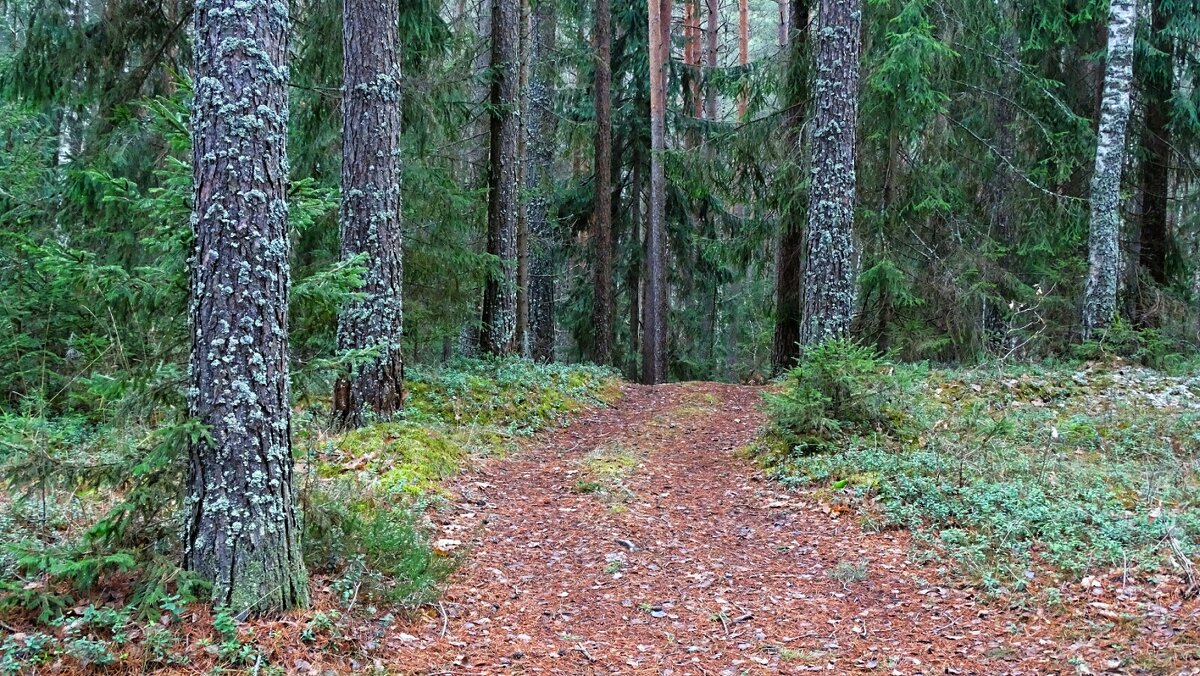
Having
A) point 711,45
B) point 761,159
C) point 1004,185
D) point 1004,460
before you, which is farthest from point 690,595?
point 711,45

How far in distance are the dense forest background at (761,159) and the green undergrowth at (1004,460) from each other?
2.29 m

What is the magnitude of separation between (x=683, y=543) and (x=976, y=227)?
10.8 m

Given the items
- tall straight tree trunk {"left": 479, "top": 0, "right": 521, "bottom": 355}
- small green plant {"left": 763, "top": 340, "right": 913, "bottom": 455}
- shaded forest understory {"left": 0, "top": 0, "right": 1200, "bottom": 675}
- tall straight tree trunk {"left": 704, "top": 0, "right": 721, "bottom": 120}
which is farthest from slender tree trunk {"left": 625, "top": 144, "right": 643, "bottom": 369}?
small green plant {"left": 763, "top": 340, "right": 913, "bottom": 455}

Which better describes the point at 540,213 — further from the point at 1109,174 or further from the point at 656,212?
the point at 1109,174

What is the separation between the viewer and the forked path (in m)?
4.16

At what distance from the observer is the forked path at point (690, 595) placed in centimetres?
416

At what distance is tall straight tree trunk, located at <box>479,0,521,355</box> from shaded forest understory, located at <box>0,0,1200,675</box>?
0.09 m

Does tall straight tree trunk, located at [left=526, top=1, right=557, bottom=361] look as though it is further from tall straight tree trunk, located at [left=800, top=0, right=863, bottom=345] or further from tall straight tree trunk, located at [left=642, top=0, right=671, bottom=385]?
tall straight tree trunk, located at [left=800, top=0, right=863, bottom=345]

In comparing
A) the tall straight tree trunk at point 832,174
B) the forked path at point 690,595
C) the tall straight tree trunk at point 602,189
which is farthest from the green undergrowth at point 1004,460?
the tall straight tree trunk at point 602,189

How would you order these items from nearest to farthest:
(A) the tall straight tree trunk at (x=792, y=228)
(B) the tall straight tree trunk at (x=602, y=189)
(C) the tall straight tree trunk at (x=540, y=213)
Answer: (A) the tall straight tree trunk at (x=792, y=228)
(B) the tall straight tree trunk at (x=602, y=189)
(C) the tall straight tree trunk at (x=540, y=213)

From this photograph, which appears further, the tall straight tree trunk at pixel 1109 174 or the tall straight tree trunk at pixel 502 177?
the tall straight tree trunk at pixel 502 177

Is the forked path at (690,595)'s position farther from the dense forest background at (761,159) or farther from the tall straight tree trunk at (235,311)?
the dense forest background at (761,159)

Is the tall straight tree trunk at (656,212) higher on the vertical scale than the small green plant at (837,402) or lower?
higher

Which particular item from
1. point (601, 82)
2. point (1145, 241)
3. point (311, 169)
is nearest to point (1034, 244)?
point (1145, 241)
